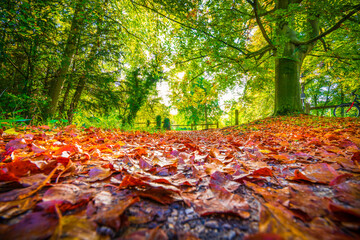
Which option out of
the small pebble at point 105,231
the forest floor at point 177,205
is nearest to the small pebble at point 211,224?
the forest floor at point 177,205

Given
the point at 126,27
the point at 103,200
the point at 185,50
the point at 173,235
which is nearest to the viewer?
the point at 173,235

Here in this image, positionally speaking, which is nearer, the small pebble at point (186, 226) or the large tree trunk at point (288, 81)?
the small pebble at point (186, 226)

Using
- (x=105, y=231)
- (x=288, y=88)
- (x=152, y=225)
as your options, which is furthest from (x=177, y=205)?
(x=288, y=88)

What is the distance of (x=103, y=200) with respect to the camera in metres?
0.56

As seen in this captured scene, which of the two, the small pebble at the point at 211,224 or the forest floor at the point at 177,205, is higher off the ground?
the forest floor at the point at 177,205

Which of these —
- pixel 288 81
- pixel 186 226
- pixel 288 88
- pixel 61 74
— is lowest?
pixel 186 226

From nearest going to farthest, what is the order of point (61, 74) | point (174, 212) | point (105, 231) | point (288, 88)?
point (105, 231)
point (174, 212)
point (61, 74)
point (288, 88)

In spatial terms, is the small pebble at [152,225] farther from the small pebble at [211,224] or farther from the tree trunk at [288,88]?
the tree trunk at [288,88]

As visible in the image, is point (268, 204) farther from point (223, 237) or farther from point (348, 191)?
point (348, 191)

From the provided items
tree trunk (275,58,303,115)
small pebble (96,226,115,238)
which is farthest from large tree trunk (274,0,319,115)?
small pebble (96,226,115,238)

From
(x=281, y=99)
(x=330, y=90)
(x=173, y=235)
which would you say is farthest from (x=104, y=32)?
(x=330, y=90)

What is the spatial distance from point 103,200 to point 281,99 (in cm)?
696

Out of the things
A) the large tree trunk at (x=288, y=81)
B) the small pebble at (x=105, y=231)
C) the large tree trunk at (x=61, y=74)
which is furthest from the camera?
the large tree trunk at (x=288, y=81)

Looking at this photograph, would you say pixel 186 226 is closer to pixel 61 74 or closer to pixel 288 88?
pixel 61 74
